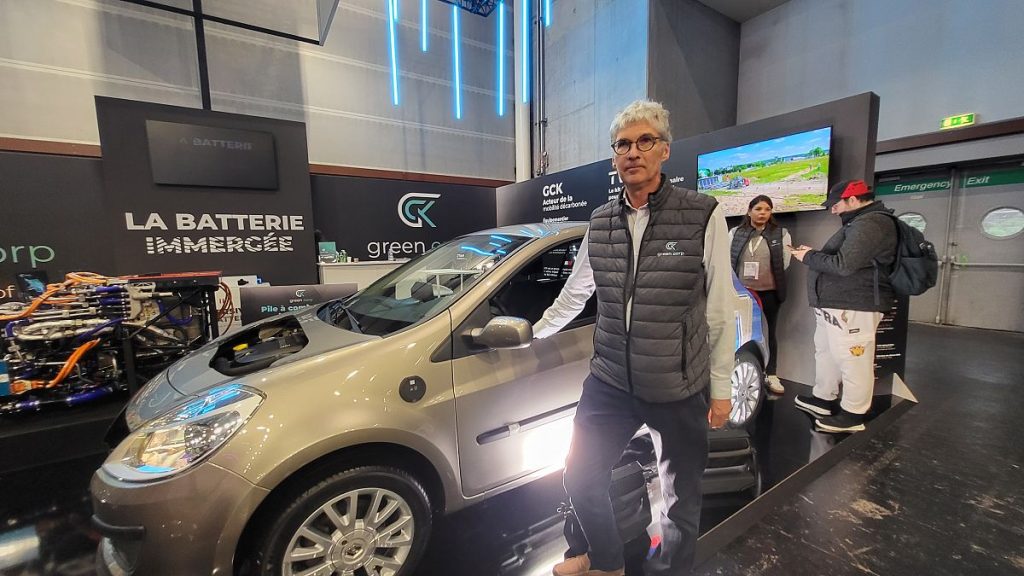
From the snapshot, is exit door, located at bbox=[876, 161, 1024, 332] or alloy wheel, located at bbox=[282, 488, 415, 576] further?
exit door, located at bbox=[876, 161, 1024, 332]

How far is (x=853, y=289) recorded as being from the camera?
2430 millimetres

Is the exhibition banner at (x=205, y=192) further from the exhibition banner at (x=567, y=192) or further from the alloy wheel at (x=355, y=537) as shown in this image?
the alloy wheel at (x=355, y=537)

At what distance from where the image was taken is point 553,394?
1.66 meters

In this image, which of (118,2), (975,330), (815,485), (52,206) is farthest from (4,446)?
(975,330)

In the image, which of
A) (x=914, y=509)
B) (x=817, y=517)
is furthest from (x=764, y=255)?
(x=817, y=517)

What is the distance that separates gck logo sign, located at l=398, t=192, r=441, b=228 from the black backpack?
5623 mm

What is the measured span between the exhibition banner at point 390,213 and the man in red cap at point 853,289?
4.93 meters

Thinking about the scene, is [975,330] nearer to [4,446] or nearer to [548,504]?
[548,504]

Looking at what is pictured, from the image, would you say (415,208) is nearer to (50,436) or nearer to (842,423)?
(50,436)

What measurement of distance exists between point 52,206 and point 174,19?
2639mm

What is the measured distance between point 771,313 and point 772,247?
0.57 metres

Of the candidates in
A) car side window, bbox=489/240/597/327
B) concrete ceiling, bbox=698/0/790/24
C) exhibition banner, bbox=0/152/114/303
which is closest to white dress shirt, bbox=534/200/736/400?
car side window, bbox=489/240/597/327

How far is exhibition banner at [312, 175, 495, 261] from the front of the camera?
5941 mm

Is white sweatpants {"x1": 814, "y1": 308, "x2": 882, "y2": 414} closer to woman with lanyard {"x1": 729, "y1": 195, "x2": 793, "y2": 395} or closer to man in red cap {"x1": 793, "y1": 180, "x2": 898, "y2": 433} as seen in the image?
man in red cap {"x1": 793, "y1": 180, "x2": 898, "y2": 433}
